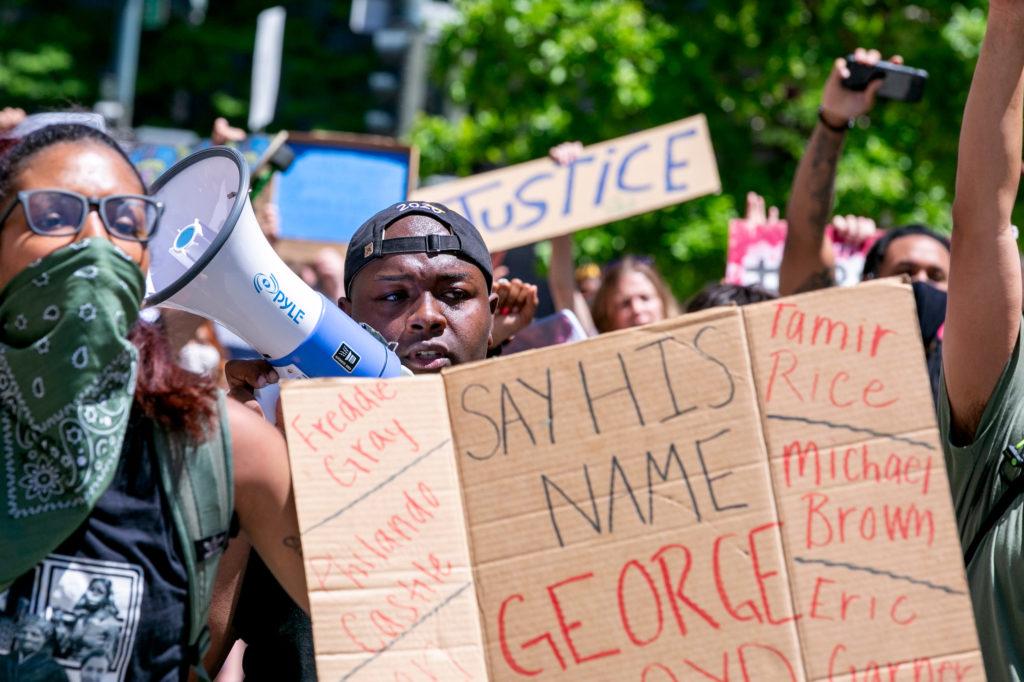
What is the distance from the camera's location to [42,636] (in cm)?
181

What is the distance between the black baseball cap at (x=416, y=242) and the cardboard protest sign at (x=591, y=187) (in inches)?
86.5

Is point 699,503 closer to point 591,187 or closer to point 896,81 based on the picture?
point 896,81

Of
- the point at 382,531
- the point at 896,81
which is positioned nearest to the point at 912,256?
the point at 896,81

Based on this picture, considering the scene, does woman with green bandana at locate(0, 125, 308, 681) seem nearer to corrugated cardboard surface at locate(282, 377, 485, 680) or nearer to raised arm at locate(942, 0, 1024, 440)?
corrugated cardboard surface at locate(282, 377, 485, 680)

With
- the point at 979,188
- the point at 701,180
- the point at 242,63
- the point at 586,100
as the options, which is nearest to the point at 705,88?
the point at 586,100

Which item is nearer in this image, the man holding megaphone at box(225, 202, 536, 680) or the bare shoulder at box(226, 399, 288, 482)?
the bare shoulder at box(226, 399, 288, 482)

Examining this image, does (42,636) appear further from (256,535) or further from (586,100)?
(586,100)

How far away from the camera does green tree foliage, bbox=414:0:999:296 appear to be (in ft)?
26.8

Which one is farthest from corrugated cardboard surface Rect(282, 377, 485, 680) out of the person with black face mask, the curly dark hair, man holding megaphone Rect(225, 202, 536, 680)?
the person with black face mask

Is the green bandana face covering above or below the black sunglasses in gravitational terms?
→ below

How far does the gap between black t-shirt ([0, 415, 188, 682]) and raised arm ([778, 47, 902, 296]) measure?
2866 millimetres

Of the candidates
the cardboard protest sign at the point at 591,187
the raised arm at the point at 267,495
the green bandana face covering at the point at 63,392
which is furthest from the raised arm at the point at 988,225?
the cardboard protest sign at the point at 591,187

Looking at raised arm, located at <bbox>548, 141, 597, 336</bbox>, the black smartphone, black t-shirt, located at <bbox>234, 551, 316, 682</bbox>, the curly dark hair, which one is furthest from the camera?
raised arm, located at <bbox>548, 141, 597, 336</bbox>

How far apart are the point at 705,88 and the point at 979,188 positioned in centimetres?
622
